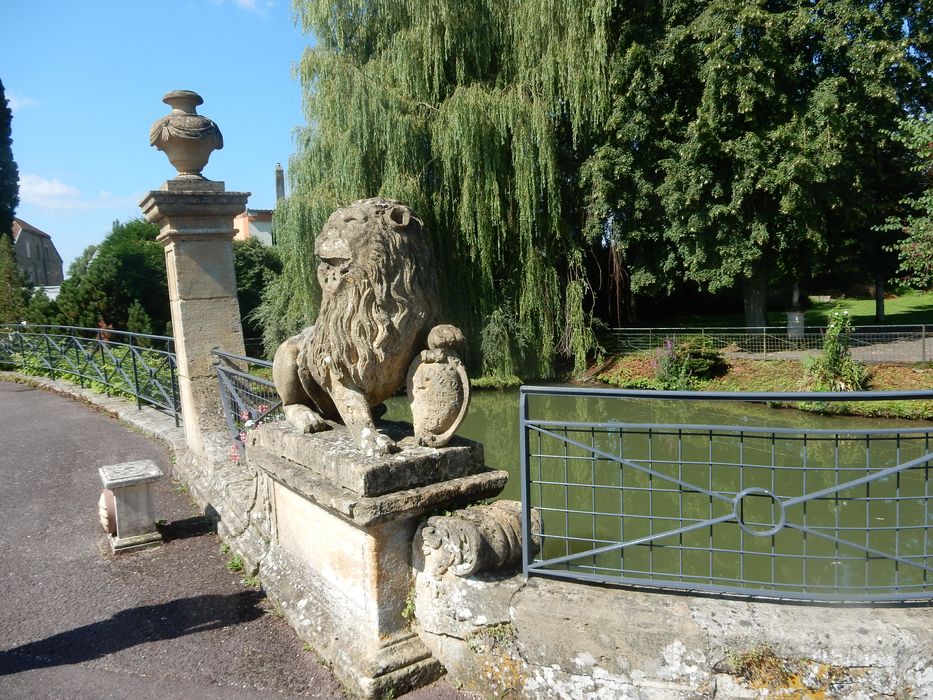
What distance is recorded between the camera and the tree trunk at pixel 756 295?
17.9 meters

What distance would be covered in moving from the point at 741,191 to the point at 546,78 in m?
5.39

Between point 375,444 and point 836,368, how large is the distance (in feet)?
41.8

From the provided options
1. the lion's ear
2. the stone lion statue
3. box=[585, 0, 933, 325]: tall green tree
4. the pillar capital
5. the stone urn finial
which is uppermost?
box=[585, 0, 933, 325]: tall green tree

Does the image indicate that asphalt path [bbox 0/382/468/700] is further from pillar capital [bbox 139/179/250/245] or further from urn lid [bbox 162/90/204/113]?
urn lid [bbox 162/90/204/113]

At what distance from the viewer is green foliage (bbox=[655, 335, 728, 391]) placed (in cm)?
1497

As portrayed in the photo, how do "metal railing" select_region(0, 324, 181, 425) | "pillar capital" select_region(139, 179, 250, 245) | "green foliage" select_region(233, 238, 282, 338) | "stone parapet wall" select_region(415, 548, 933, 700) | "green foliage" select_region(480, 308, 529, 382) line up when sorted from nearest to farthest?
"stone parapet wall" select_region(415, 548, 933, 700) → "pillar capital" select_region(139, 179, 250, 245) → "metal railing" select_region(0, 324, 181, 425) → "green foliage" select_region(480, 308, 529, 382) → "green foliage" select_region(233, 238, 282, 338)

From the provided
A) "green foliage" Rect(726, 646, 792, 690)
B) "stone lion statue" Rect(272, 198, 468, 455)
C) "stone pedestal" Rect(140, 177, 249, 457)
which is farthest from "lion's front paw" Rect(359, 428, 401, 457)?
"stone pedestal" Rect(140, 177, 249, 457)

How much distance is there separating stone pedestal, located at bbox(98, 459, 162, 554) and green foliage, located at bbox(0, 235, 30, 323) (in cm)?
1336

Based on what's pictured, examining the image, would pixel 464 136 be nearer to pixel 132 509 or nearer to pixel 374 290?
pixel 132 509

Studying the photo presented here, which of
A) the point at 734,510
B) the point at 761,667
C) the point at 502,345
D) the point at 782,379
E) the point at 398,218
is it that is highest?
the point at 398,218

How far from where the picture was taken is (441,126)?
13.0 metres

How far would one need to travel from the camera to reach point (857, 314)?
2583 cm

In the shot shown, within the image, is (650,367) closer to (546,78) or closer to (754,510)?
(546,78)

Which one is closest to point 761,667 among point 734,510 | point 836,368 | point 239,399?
point 734,510
